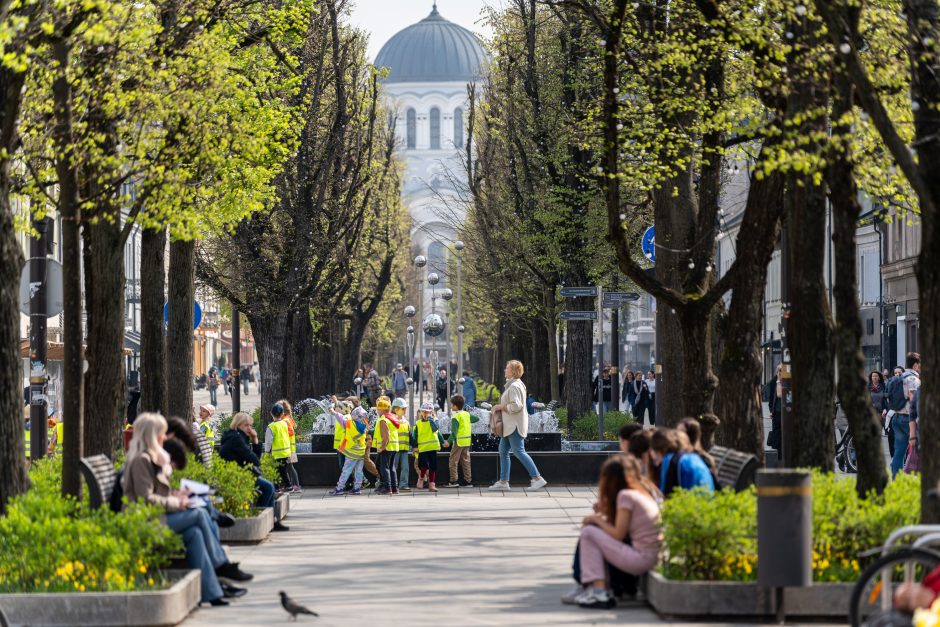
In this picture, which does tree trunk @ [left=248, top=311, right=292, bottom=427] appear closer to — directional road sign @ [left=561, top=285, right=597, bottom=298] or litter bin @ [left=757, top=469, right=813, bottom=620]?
directional road sign @ [left=561, top=285, right=597, bottom=298]

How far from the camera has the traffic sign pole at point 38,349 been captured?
65.6 ft

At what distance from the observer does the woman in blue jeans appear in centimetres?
2298

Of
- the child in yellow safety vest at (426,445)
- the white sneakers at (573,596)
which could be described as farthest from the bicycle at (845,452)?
the white sneakers at (573,596)

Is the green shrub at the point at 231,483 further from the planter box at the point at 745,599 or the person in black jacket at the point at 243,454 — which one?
the planter box at the point at 745,599

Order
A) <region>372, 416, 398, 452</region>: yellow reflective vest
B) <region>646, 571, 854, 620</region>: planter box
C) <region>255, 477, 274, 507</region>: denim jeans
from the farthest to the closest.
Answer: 1. <region>372, 416, 398, 452</region>: yellow reflective vest
2. <region>255, 477, 274, 507</region>: denim jeans
3. <region>646, 571, 854, 620</region>: planter box

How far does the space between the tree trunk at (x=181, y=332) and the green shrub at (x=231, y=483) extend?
3772 mm

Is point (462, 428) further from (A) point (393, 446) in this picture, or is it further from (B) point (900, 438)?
(B) point (900, 438)

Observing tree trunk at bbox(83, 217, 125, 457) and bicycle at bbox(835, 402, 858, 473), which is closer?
tree trunk at bbox(83, 217, 125, 457)

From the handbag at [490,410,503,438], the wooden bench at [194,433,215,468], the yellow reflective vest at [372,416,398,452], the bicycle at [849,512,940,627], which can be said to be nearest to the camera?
the bicycle at [849,512,940,627]

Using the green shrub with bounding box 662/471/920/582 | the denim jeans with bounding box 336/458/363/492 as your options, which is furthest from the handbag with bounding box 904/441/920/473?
the green shrub with bounding box 662/471/920/582

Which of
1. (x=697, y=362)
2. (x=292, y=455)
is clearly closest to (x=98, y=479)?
(x=697, y=362)

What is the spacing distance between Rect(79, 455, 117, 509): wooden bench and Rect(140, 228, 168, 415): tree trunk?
5241 millimetres

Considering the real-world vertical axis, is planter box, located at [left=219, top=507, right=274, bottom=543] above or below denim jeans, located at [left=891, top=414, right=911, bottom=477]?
below

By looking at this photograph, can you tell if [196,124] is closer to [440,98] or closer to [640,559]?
[640,559]
